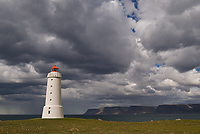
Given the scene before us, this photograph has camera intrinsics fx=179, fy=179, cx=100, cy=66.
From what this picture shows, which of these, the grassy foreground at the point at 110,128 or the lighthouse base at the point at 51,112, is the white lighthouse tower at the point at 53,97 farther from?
the grassy foreground at the point at 110,128

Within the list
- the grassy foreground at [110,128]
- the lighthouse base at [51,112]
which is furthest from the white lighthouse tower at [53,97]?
the grassy foreground at [110,128]

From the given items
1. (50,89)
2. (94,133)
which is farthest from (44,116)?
(94,133)

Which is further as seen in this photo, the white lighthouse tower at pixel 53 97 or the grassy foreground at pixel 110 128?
the white lighthouse tower at pixel 53 97

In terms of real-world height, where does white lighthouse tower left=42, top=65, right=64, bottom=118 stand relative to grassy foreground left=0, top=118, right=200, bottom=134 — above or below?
above

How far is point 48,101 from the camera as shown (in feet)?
198

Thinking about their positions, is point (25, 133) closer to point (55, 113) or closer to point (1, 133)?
point (1, 133)

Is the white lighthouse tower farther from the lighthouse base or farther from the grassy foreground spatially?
the grassy foreground

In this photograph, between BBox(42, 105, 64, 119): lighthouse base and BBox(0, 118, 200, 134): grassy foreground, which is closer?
BBox(0, 118, 200, 134): grassy foreground

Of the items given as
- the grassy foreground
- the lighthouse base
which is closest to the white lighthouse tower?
the lighthouse base

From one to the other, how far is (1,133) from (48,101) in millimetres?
30520

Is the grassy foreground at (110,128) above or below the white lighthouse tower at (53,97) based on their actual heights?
below

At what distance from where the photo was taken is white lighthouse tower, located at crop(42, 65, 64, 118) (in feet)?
195

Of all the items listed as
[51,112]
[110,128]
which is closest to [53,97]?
[51,112]

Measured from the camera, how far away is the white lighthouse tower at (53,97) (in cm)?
5941
